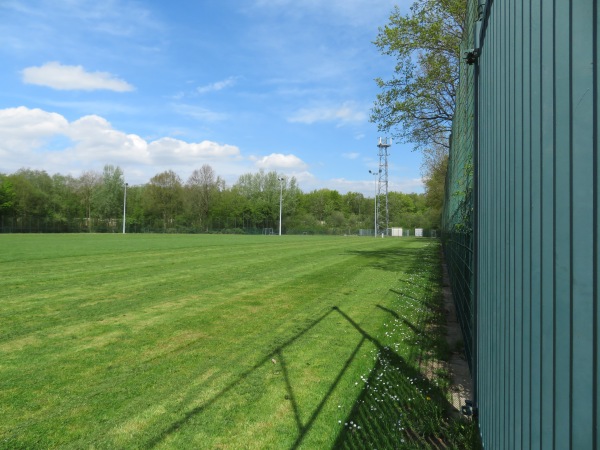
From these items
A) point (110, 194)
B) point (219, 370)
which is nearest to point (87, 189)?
point (110, 194)

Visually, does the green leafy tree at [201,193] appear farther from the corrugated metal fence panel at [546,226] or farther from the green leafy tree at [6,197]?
the corrugated metal fence panel at [546,226]

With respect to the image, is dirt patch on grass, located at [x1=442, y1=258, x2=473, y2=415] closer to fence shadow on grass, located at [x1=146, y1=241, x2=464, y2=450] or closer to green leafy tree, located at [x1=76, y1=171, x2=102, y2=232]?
fence shadow on grass, located at [x1=146, y1=241, x2=464, y2=450]

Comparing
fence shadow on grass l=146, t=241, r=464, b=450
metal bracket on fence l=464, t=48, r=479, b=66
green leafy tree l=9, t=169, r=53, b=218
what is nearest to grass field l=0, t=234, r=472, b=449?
A: fence shadow on grass l=146, t=241, r=464, b=450

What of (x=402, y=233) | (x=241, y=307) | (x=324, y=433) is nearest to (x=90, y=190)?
(x=402, y=233)

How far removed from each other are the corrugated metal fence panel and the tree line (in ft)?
232

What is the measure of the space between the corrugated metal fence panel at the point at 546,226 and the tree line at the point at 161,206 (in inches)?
2781

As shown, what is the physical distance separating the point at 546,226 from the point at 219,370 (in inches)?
171

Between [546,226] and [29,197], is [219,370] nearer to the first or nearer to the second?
[546,226]

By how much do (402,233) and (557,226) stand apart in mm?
98090

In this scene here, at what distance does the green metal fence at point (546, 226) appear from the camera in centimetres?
108

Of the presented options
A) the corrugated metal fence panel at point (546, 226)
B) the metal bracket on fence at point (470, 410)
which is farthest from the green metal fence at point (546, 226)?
the metal bracket on fence at point (470, 410)

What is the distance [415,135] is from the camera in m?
Result: 20.2

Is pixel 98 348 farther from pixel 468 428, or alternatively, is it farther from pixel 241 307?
pixel 468 428

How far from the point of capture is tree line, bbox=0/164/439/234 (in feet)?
250
